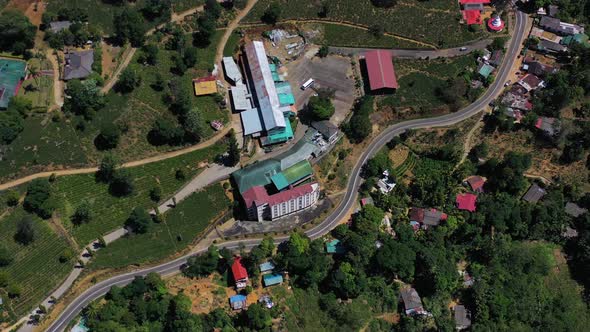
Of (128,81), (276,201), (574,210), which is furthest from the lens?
(574,210)

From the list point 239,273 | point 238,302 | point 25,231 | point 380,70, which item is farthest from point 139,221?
point 380,70

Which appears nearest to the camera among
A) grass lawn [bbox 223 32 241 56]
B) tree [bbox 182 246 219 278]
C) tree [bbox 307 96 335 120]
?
tree [bbox 182 246 219 278]

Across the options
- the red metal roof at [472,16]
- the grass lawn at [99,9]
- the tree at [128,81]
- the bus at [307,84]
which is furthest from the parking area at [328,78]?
the grass lawn at [99,9]

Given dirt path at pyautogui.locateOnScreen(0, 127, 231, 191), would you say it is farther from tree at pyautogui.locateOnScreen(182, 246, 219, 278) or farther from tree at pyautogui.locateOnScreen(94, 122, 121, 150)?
tree at pyautogui.locateOnScreen(182, 246, 219, 278)

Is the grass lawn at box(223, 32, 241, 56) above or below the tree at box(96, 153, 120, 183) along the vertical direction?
above

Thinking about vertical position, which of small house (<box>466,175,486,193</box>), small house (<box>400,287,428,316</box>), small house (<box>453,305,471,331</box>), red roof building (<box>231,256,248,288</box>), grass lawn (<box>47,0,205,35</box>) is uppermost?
grass lawn (<box>47,0,205,35</box>)

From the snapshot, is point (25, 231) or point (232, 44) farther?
point (232, 44)

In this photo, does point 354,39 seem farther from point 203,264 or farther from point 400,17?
point 203,264

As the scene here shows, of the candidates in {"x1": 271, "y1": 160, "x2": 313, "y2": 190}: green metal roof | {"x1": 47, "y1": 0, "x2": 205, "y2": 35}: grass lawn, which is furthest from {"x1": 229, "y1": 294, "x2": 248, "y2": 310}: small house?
{"x1": 47, "y1": 0, "x2": 205, "y2": 35}: grass lawn
